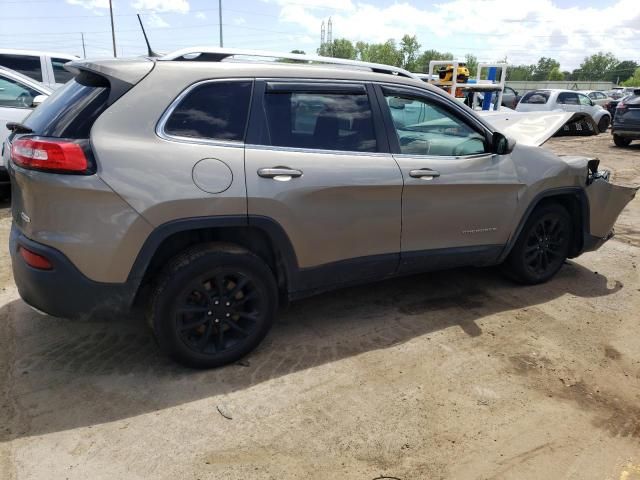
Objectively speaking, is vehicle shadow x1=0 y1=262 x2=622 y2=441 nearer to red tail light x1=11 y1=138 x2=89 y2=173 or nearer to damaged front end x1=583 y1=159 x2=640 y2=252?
damaged front end x1=583 y1=159 x2=640 y2=252

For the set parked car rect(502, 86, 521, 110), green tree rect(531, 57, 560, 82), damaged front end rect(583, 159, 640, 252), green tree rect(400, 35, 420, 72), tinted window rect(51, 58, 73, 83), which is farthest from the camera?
green tree rect(531, 57, 560, 82)

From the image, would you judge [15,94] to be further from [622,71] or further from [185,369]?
[622,71]

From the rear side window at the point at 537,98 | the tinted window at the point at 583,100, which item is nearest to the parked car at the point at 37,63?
the rear side window at the point at 537,98

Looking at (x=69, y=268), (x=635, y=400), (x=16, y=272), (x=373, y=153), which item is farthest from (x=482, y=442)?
(x=16, y=272)

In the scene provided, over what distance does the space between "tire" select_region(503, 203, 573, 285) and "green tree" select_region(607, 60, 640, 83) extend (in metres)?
130

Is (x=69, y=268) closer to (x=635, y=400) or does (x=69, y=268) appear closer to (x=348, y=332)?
(x=348, y=332)

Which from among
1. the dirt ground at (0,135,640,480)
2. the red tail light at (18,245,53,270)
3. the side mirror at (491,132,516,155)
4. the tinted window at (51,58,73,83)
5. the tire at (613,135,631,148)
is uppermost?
the tinted window at (51,58,73,83)

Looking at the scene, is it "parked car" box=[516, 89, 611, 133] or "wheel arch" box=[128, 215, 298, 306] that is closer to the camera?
"wheel arch" box=[128, 215, 298, 306]

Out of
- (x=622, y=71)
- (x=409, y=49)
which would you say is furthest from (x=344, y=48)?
(x=622, y=71)

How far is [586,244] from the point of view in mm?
4625

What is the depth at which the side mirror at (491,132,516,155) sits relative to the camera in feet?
12.6

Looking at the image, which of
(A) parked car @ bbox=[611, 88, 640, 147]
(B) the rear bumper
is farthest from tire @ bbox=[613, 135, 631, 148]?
(B) the rear bumper

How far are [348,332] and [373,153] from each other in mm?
1282

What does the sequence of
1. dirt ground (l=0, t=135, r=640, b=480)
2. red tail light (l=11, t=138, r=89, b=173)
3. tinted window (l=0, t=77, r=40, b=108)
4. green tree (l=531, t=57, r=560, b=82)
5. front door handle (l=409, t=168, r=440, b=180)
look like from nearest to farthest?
dirt ground (l=0, t=135, r=640, b=480) → red tail light (l=11, t=138, r=89, b=173) → front door handle (l=409, t=168, r=440, b=180) → tinted window (l=0, t=77, r=40, b=108) → green tree (l=531, t=57, r=560, b=82)
